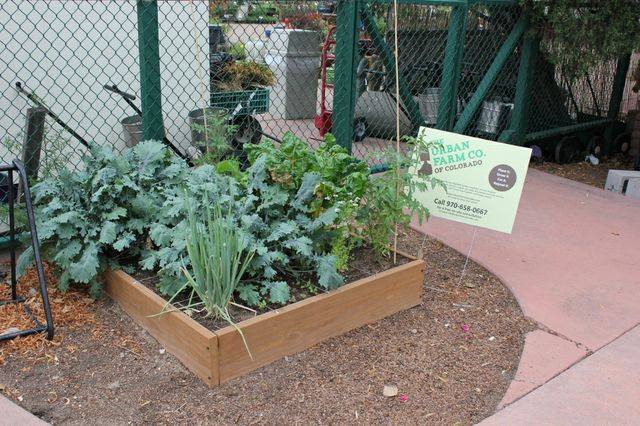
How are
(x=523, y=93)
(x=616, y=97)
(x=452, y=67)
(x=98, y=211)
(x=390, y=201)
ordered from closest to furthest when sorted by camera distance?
(x=98, y=211), (x=390, y=201), (x=452, y=67), (x=523, y=93), (x=616, y=97)

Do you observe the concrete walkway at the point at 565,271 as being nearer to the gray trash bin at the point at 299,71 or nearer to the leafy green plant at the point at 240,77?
the leafy green plant at the point at 240,77

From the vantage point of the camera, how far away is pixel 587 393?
3.02 m

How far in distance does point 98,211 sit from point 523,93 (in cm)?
502

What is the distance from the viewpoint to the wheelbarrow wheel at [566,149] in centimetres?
776

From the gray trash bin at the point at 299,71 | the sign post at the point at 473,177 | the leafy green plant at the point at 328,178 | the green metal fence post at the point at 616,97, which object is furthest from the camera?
the gray trash bin at the point at 299,71

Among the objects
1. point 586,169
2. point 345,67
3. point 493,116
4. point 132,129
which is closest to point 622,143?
point 586,169

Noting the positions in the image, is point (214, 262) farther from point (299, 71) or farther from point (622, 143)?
point (622, 143)

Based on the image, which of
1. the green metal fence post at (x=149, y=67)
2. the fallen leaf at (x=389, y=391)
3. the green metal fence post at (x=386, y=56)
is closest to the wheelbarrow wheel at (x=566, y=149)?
the green metal fence post at (x=386, y=56)

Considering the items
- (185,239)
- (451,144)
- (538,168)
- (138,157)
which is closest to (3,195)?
(138,157)

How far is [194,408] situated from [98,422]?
1.30 ft

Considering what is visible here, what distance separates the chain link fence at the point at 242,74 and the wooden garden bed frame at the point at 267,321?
1.18 metres

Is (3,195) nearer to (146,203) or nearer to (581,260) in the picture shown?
(146,203)

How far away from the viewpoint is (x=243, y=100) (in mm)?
6012

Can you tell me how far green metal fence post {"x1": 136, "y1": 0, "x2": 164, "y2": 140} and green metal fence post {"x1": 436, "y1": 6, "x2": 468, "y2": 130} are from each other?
2.97 m
